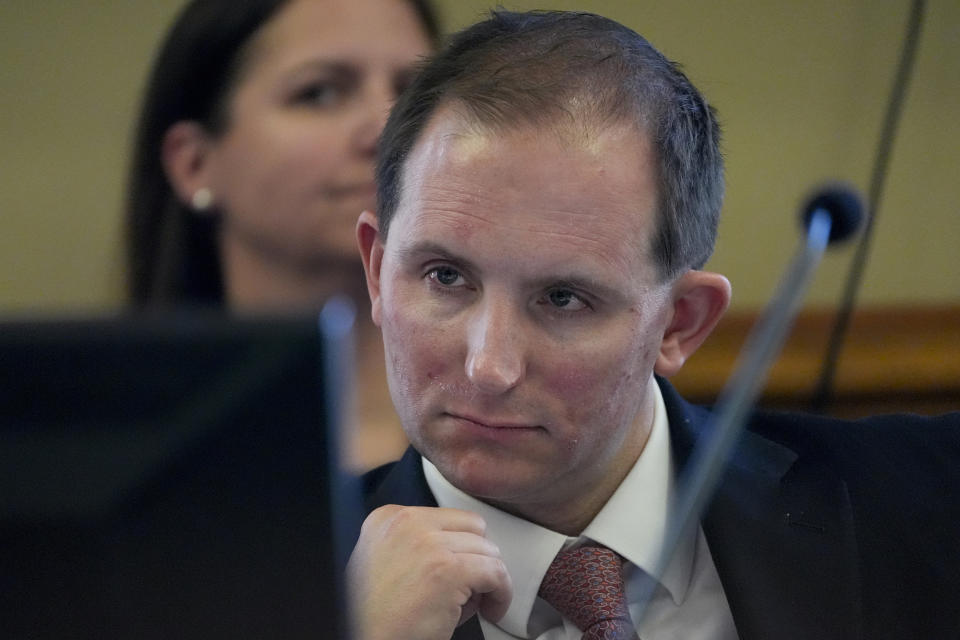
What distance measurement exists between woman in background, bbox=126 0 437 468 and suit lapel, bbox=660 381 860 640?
598 millimetres

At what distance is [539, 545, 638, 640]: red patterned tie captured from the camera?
106cm

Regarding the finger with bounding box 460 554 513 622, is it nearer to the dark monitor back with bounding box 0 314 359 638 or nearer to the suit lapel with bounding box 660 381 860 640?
the suit lapel with bounding box 660 381 860 640

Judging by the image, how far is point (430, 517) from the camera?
0.99 meters

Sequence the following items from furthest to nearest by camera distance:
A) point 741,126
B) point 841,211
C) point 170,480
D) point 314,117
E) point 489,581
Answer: point 741,126
point 314,117
point 841,211
point 489,581
point 170,480

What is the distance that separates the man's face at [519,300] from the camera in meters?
1.00

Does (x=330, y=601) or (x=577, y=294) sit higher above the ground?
(x=330, y=601)

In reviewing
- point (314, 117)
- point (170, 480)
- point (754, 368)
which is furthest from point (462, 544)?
point (314, 117)

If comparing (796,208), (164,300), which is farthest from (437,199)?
(796,208)

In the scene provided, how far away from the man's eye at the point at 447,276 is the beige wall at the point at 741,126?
3.39 ft

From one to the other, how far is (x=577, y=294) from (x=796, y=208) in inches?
43.7

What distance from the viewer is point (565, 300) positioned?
40.4 inches

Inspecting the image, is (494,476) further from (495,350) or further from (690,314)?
(690,314)

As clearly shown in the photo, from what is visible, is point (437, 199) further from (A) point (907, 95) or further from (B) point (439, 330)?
(A) point (907, 95)

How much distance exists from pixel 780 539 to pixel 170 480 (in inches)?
31.2
